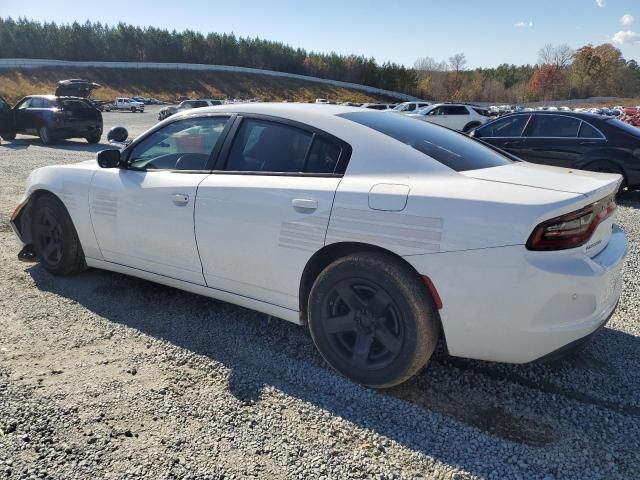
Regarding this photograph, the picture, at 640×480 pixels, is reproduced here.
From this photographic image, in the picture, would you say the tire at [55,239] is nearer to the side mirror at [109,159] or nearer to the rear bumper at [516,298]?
the side mirror at [109,159]

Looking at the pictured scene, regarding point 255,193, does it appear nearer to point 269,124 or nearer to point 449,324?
point 269,124

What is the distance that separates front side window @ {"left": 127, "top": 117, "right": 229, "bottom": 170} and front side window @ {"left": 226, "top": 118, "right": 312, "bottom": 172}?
22cm

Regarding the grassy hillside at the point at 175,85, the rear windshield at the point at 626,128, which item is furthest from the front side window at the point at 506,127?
the grassy hillside at the point at 175,85

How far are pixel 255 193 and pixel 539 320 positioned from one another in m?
1.69

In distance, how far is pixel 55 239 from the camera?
14.0ft

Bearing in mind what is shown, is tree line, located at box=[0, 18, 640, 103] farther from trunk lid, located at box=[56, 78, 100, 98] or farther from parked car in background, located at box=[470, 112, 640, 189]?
parked car in background, located at box=[470, 112, 640, 189]

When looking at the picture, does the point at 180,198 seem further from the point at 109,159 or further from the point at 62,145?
the point at 62,145

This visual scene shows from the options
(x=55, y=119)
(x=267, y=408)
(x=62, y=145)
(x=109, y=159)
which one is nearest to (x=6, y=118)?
(x=62, y=145)

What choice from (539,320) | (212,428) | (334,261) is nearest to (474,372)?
(539,320)

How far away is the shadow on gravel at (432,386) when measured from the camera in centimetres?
239

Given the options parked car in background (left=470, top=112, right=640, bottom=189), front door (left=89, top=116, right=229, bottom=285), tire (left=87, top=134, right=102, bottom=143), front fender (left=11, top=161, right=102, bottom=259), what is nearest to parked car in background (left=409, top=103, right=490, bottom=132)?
tire (left=87, top=134, right=102, bottom=143)

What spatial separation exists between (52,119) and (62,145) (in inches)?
37.6

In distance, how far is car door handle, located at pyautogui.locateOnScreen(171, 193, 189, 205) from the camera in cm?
331

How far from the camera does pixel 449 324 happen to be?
8.17 feet
